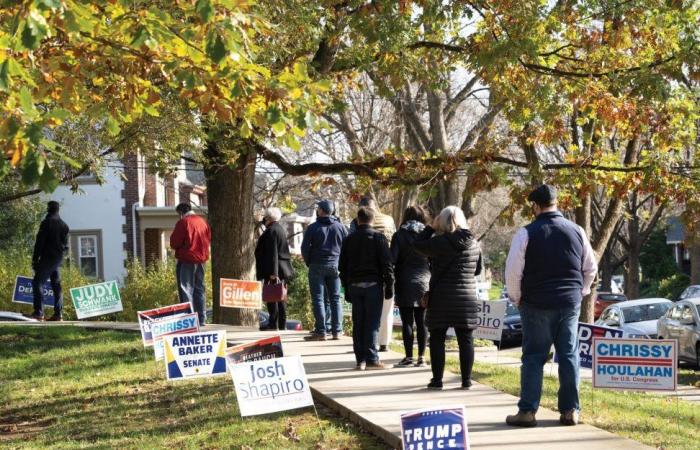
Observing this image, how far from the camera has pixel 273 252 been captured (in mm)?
15141

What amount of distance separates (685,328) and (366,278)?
11.7 meters

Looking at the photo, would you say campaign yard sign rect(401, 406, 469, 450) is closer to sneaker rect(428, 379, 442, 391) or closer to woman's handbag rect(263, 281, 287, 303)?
sneaker rect(428, 379, 442, 391)

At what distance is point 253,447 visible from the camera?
324 inches

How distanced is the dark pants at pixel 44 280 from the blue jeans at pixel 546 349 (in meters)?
11.5

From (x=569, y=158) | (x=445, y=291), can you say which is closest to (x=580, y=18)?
(x=569, y=158)

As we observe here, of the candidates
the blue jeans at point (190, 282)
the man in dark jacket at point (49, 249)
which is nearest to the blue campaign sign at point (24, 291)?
the man in dark jacket at point (49, 249)

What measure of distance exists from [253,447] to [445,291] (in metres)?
2.58

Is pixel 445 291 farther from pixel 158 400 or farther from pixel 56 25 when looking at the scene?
pixel 56 25

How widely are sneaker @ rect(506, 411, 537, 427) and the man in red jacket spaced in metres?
8.29

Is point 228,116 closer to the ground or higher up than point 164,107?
closer to the ground

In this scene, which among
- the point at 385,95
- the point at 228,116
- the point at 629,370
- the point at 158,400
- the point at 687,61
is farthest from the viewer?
the point at 385,95

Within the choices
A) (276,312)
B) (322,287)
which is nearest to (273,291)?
(276,312)

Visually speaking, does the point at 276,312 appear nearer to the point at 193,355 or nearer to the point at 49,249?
the point at 49,249

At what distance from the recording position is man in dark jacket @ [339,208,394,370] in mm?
11484
